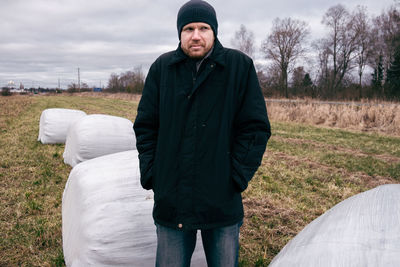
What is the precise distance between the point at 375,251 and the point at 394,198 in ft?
1.75

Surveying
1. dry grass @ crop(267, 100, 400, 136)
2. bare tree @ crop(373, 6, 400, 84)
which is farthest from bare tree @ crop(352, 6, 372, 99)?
dry grass @ crop(267, 100, 400, 136)

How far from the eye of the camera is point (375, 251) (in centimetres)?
132

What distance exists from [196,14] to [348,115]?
45.2 feet

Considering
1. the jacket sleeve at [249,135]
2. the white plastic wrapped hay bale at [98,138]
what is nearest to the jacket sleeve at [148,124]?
the jacket sleeve at [249,135]

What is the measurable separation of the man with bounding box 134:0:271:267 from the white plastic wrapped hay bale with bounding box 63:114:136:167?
3.95m

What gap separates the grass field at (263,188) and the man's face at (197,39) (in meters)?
2.24

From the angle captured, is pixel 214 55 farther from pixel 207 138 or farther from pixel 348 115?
pixel 348 115

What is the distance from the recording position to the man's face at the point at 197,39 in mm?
1765

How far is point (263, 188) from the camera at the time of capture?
5207 millimetres

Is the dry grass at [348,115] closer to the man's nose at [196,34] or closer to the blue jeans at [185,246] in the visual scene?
the blue jeans at [185,246]

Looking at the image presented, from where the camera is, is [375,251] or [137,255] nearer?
[375,251]

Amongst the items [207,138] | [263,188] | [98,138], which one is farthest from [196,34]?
[98,138]

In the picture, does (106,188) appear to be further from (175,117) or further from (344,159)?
(344,159)

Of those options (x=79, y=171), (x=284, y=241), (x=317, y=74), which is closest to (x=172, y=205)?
(x=79, y=171)
